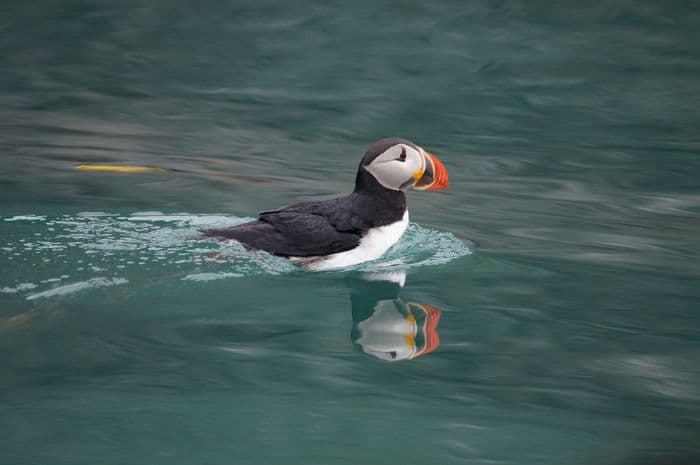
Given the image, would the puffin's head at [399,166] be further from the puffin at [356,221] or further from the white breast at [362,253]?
the white breast at [362,253]

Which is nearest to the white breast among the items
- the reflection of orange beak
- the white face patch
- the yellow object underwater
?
the white face patch

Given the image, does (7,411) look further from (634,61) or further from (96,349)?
(634,61)

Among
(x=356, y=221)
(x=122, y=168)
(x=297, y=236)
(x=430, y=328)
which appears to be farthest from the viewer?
(x=122, y=168)

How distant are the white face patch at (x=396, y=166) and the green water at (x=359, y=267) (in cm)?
58

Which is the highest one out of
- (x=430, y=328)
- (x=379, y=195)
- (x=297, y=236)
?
(x=379, y=195)

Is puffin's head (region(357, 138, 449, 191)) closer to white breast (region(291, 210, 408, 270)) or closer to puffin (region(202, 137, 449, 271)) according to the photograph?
puffin (region(202, 137, 449, 271))

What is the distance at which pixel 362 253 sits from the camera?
259 inches

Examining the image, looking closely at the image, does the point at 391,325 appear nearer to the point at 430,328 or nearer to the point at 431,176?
the point at 430,328

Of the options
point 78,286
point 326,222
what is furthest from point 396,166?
point 78,286

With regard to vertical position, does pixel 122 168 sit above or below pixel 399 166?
below

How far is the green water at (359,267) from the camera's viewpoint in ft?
15.9

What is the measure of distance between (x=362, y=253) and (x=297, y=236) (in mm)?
Answer: 402

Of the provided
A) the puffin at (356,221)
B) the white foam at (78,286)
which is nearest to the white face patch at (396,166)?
the puffin at (356,221)

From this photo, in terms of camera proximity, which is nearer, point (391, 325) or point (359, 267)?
point (391, 325)
